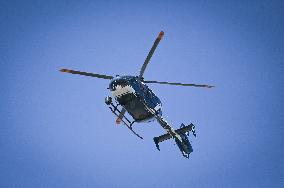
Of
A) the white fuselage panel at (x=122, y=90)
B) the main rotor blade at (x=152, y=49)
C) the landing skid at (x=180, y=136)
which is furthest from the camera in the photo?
the landing skid at (x=180, y=136)

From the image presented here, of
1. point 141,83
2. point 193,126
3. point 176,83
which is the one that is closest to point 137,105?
point 141,83

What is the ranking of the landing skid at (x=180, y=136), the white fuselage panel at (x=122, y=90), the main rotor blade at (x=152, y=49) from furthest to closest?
1. the landing skid at (x=180, y=136)
2. the white fuselage panel at (x=122, y=90)
3. the main rotor blade at (x=152, y=49)

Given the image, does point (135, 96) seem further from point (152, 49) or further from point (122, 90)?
point (152, 49)

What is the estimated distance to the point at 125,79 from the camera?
68.3 ft

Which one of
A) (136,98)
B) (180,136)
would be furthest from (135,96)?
(180,136)

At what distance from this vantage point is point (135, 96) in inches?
834

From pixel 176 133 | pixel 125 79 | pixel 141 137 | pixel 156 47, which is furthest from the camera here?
pixel 176 133

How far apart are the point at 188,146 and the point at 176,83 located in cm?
674

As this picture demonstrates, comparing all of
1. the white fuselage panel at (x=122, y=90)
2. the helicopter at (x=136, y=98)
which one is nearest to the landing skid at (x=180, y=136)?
the helicopter at (x=136, y=98)

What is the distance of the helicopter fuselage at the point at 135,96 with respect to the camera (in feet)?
68.2

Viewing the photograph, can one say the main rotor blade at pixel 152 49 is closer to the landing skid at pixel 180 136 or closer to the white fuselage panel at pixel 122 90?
the white fuselage panel at pixel 122 90

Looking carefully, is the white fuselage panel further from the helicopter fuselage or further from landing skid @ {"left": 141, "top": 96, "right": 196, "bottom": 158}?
landing skid @ {"left": 141, "top": 96, "right": 196, "bottom": 158}

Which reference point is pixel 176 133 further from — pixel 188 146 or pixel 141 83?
pixel 141 83

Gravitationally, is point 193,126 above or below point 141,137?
above
